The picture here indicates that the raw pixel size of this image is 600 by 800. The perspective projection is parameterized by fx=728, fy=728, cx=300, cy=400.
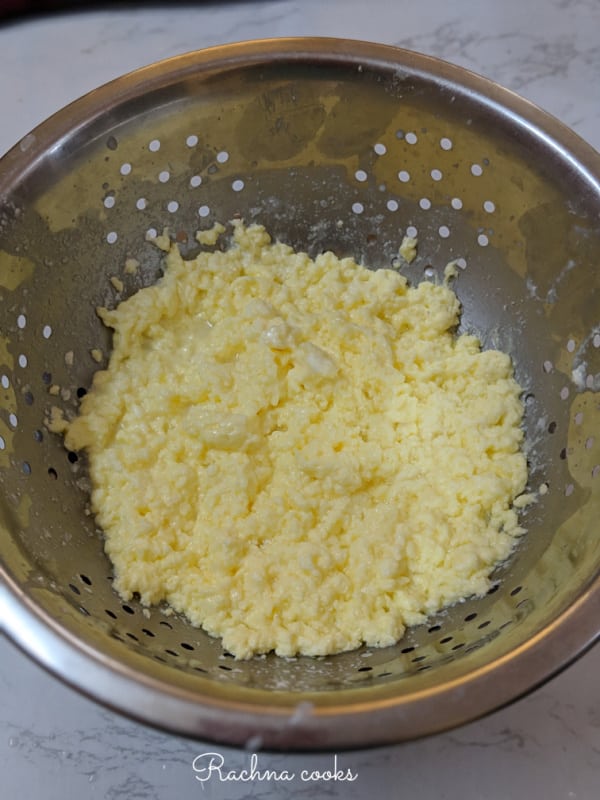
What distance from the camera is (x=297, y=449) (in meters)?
1.47

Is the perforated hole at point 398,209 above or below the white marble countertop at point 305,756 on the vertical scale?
above

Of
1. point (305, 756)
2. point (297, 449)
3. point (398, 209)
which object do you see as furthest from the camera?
point (398, 209)

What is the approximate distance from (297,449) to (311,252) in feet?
1.69

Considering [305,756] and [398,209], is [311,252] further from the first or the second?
[305,756]

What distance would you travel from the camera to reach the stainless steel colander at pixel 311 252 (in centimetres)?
102

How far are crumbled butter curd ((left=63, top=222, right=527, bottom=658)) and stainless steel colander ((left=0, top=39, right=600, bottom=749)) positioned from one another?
48 millimetres

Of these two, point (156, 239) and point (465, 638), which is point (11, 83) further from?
point (465, 638)

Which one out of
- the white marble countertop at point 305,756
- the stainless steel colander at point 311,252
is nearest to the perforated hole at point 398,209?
the stainless steel colander at point 311,252

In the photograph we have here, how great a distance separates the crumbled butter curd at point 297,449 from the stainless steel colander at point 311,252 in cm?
5

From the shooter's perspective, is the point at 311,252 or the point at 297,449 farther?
the point at 311,252

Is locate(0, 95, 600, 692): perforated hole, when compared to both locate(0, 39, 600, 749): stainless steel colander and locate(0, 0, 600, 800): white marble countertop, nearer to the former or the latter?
locate(0, 39, 600, 749): stainless steel colander

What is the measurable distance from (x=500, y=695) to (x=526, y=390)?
0.76 m

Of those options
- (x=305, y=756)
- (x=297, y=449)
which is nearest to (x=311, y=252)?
(x=297, y=449)

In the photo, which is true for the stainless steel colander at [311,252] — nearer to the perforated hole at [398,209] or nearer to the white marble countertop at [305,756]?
the perforated hole at [398,209]
